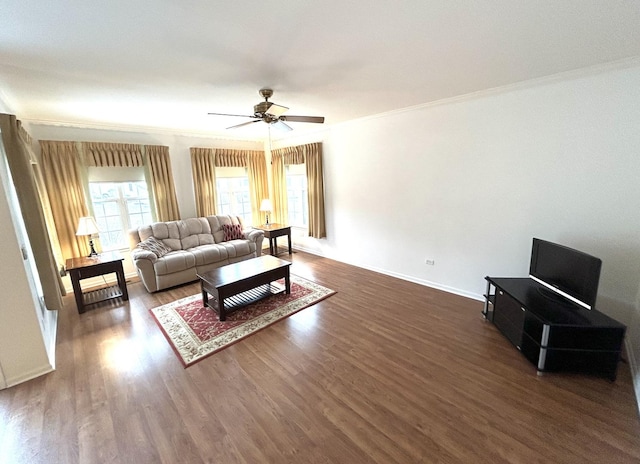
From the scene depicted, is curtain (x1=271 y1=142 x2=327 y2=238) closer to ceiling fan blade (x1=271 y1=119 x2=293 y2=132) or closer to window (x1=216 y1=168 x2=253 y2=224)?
window (x1=216 y1=168 x2=253 y2=224)

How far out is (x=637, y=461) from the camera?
4.86ft

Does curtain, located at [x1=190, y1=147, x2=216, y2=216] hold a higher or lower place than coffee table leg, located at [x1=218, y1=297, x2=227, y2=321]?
higher

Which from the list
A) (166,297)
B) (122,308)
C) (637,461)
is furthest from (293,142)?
(637,461)

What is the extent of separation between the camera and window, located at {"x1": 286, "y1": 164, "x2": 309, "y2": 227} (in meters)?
5.62

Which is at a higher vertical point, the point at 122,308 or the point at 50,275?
the point at 50,275

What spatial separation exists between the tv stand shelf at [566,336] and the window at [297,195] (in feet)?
13.2

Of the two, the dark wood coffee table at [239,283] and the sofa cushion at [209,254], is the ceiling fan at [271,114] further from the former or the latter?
the sofa cushion at [209,254]

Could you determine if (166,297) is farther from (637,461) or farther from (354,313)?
(637,461)

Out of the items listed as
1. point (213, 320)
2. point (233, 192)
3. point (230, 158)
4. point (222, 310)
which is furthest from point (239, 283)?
point (230, 158)

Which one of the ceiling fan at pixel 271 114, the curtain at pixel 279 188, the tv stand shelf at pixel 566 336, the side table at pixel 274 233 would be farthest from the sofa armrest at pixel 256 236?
the tv stand shelf at pixel 566 336

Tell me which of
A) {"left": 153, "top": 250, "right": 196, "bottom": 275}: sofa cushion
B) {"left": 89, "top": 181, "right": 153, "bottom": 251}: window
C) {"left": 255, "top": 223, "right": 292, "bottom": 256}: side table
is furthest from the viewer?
{"left": 255, "top": 223, "right": 292, "bottom": 256}: side table

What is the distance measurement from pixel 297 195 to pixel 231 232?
5.44 ft

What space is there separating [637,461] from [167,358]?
11.2 ft

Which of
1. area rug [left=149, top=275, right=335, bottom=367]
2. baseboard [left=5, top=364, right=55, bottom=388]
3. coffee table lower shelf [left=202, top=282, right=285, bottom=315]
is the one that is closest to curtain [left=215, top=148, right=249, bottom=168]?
area rug [left=149, top=275, right=335, bottom=367]
